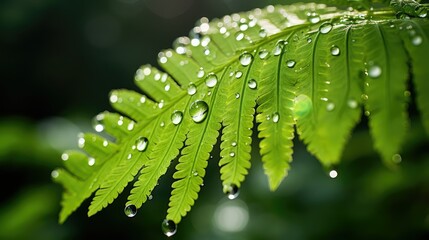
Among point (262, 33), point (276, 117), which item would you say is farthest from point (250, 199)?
point (276, 117)

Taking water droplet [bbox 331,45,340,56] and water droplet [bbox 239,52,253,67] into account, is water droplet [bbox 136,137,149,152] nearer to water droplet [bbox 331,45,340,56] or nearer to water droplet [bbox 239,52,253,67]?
water droplet [bbox 239,52,253,67]

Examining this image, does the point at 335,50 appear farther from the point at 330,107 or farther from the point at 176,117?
the point at 176,117

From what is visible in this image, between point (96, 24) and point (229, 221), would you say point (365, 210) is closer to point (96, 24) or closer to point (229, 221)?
point (229, 221)

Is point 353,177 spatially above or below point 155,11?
above

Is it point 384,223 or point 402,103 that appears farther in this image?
point 384,223

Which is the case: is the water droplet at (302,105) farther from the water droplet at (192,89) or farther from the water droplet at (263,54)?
the water droplet at (192,89)

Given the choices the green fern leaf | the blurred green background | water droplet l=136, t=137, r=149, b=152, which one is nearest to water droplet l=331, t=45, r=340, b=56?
the green fern leaf

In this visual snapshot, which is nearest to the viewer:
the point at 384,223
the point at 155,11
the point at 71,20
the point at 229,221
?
the point at 384,223

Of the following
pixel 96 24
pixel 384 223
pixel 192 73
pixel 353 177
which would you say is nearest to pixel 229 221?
pixel 353 177
